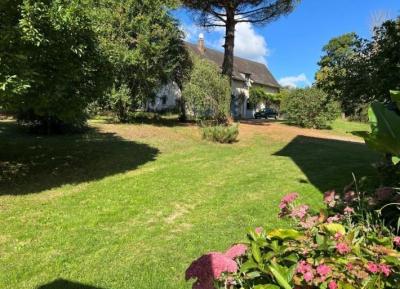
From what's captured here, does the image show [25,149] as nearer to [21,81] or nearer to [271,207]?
[21,81]

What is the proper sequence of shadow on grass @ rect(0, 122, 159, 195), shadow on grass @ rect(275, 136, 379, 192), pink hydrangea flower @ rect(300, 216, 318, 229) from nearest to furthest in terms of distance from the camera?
pink hydrangea flower @ rect(300, 216, 318, 229) < shadow on grass @ rect(275, 136, 379, 192) < shadow on grass @ rect(0, 122, 159, 195)

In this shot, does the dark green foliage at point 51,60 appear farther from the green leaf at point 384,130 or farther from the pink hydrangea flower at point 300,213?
the green leaf at point 384,130

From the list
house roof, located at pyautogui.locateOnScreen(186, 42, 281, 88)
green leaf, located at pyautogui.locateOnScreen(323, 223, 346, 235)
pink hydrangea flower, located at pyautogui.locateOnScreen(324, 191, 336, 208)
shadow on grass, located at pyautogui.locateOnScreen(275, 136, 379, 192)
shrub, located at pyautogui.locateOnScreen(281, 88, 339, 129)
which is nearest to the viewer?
green leaf, located at pyautogui.locateOnScreen(323, 223, 346, 235)

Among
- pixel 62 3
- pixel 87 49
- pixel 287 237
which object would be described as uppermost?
pixel 62 3

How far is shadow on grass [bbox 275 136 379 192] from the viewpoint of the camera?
10255mm

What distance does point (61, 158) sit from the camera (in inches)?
522

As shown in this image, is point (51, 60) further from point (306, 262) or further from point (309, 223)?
point (306, 262)

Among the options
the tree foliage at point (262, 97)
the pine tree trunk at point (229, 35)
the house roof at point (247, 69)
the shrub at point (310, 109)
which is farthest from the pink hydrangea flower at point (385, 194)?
the tree foliage at point (262, 97)

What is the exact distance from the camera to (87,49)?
10.6 m

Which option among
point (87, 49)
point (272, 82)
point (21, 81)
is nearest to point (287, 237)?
point (21, 81)

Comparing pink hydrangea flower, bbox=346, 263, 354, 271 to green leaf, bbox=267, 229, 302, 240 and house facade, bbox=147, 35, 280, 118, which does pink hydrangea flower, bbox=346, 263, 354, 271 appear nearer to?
green leaf, bbox=267, 229, 302, 240

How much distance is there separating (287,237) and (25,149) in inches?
527

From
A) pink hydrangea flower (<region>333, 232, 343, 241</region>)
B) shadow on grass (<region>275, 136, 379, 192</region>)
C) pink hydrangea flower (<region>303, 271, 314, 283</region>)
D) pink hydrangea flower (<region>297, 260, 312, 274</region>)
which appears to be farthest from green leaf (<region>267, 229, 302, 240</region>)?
shadow on grass (<region>275, 136, 379, 192</region>)

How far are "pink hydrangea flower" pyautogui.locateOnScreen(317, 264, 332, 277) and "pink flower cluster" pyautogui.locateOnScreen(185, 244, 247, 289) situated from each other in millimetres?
515
